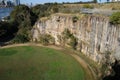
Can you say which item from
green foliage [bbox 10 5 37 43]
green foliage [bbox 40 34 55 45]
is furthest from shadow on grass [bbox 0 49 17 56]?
green foliage [bbox 40 34 55 45]

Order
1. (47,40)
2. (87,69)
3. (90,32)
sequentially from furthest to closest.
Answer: (47,40), (90,32), (87,69)

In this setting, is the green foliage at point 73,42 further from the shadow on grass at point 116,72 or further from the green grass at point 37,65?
the shadow on grass at point 116,72

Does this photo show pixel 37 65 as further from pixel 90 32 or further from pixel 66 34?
pixel 66 34

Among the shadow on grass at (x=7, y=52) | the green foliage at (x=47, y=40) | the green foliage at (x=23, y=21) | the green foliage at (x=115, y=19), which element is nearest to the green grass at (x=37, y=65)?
the shadow on grass at (x=7, y=52)

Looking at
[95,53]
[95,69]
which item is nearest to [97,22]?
[95,53]

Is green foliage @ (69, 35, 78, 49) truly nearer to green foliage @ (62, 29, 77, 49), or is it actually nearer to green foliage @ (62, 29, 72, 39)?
green foliage @ (62, 29, 77, 49)

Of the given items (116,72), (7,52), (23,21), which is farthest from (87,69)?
(23,21)

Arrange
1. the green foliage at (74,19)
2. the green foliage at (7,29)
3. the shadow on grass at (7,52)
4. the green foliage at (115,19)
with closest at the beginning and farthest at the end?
the green foliage at (115,19) → the shadow on grass at (7,52) → the green foliage at (74,19) → the green foliage at (7,29)
